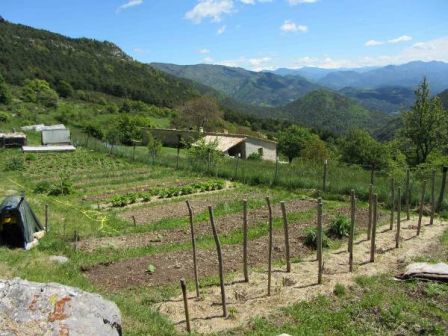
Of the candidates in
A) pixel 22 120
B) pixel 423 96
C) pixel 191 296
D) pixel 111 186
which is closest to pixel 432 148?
pixel 423 96

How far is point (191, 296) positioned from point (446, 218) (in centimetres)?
1102

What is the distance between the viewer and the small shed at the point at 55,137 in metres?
38.7

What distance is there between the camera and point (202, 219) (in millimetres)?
15578

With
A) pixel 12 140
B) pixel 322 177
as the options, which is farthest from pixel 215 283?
pixel 12 140

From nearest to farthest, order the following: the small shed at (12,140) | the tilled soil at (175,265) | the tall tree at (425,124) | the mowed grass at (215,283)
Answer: the mowed grass at (215,283) < the tilled soil at (175,265) < the tall tree at (425,124) < the small shed at (12,140)

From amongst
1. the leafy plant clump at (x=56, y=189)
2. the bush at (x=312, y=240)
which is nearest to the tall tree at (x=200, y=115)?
the leafy plant clump at (x=56, y=189)

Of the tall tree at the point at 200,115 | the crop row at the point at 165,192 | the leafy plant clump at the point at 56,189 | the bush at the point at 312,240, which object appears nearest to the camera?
the bush at the point at 312,240

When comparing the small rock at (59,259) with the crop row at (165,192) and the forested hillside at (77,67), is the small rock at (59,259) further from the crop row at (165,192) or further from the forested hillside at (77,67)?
the forested hillside at (77,67)

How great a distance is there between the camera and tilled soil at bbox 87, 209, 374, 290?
10.1 meters

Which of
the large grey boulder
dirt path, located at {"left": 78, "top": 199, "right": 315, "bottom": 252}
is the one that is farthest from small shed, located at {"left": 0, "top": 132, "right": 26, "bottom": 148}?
the large grey boulder

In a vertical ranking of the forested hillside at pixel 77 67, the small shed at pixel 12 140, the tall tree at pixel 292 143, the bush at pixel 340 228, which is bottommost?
the tall tree at pixel 292 143

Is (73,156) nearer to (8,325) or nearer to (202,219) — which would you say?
(202,219)

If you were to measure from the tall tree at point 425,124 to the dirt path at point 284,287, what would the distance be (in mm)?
24024

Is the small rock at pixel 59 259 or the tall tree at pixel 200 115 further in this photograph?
the tall tree at pixel 200 115
